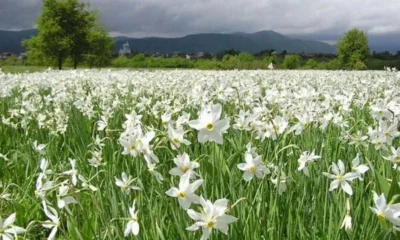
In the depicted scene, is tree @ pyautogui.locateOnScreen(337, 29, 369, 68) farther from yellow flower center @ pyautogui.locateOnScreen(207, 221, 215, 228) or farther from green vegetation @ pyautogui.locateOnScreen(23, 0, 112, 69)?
yellow flower center @ pyautogui.locateOnScreen(207, 221, 215, 228)

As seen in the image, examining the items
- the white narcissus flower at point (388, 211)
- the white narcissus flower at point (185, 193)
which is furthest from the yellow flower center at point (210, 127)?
the white narcissus flower at point (388, 211)

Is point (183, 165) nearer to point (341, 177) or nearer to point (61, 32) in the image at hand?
point (341, 177)

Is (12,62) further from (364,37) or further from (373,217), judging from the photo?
(373,217)

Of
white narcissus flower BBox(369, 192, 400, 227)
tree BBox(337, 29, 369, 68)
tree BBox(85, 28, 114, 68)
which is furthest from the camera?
tree BBox(337, 29, 369, 68)

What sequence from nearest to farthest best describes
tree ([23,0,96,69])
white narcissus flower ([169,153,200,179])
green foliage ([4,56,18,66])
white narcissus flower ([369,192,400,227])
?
white narcissus flower ([369,192,400,227]), white narcissus flower ([169,153,200,179]), tree ([23,0,96,69]), green foliage ([4,56,18,66])

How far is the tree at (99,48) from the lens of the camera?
186 ft

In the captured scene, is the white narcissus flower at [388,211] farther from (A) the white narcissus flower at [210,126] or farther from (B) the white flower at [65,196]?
(B) the white flower at [65,196]

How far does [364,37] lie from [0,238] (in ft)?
245

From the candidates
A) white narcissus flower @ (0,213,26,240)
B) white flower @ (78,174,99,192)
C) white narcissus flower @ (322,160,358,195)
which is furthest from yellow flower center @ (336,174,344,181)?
white narcissus flower @ (0,213,26,240)

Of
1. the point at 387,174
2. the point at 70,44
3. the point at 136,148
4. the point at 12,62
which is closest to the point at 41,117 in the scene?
the point at 136,148

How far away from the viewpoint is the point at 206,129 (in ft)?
6.42

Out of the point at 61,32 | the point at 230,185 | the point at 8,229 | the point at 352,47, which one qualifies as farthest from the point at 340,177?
the point at 352,47

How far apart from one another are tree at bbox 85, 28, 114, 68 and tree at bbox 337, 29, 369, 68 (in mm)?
31759

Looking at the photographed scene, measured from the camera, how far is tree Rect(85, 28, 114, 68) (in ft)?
186
